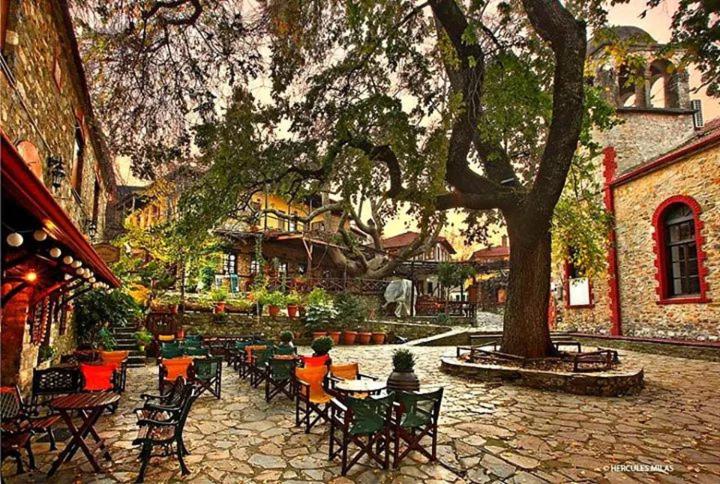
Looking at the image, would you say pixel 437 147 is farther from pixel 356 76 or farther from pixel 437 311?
pixel 437 311

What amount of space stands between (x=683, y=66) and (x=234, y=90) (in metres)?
6.16

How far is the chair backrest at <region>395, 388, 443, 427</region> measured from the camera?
4.67 m

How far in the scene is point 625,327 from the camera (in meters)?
15.4

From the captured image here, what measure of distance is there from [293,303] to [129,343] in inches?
270

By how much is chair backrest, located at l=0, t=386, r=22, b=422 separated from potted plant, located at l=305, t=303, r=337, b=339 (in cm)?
1217

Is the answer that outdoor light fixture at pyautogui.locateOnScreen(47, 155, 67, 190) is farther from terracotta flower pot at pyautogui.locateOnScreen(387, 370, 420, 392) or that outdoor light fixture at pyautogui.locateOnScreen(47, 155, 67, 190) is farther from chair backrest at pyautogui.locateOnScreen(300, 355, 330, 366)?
terracotta flower pot at pyautogui.locateOnScreen(387, 370, 420, 392)

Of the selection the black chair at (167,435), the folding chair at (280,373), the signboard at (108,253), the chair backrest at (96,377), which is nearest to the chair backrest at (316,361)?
the folding chair at (280,373)

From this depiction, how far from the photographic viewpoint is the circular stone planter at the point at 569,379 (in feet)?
26.0

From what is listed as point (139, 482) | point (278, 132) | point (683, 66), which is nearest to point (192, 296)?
point (278, 132)

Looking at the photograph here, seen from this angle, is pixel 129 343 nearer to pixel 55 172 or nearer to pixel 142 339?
pixel 142 339

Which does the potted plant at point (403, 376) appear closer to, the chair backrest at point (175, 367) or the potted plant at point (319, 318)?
the chair backrest at point (175, 367)

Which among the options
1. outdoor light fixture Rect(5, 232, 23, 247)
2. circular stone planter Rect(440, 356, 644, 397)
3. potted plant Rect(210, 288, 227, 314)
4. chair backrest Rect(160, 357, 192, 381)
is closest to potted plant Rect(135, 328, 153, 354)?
potted plant Rect(210, 288, 227, 314)

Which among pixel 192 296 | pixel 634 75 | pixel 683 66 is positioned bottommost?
pixel 192 296

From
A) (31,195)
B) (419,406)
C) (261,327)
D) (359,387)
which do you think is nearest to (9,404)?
(31,195)
